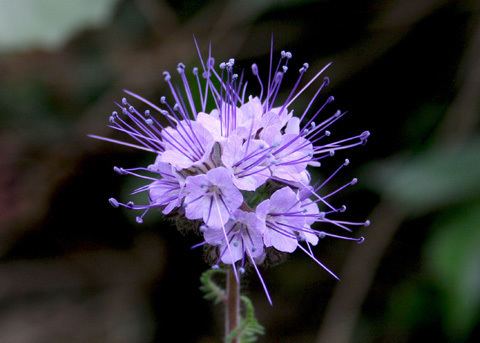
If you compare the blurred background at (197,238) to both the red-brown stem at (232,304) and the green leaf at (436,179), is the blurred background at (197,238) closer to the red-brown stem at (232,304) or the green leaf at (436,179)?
the green leaf at (436,179)

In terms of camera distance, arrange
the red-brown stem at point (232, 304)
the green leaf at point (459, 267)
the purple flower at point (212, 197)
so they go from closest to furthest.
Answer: the purple flower at point (212, 197), the red-brown stem at point (232, 304), the green leaf at point (459, 267)

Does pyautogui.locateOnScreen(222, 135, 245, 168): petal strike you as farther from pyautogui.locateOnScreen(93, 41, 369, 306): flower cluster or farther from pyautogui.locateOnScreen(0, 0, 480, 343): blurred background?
pyautogui.locateOnScreen(0, 0, 480, 343): blurred background

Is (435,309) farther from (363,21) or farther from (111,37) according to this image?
(111,37)

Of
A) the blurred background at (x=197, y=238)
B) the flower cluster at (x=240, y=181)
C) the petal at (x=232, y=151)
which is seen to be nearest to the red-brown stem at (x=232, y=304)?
the flower cluster at (x=240, y=181)

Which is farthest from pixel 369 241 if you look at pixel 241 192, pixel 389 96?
pixel 241 192

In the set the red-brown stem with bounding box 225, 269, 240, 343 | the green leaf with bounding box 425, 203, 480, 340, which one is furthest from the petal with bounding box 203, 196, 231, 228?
the green leaf with bounding box 425, 203, 480, 340
